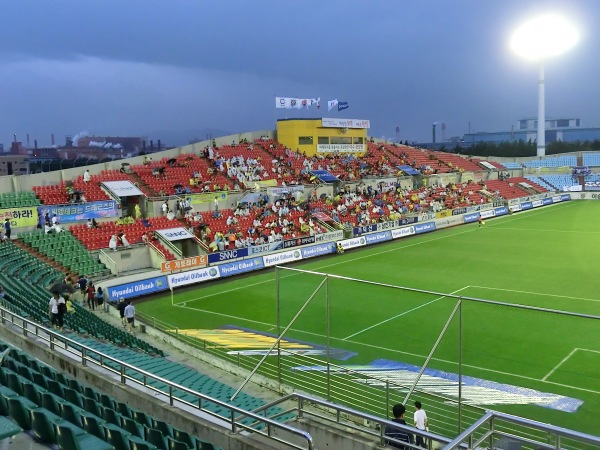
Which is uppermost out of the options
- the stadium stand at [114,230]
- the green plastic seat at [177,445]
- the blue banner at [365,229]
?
the green plastic seat at [177,445]

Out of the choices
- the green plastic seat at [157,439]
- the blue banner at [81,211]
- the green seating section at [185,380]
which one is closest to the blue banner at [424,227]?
the blue banner at [81,211]

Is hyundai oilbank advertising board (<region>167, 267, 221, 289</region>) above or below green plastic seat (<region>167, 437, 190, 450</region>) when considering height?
below

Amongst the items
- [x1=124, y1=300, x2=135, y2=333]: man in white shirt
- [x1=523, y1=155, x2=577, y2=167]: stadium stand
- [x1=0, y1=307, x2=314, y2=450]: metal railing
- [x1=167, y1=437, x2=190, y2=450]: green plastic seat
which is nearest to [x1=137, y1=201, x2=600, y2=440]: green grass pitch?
[x1=124, y1=300, x2=135, y2=333]: man in white shirt

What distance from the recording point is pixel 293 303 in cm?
2556

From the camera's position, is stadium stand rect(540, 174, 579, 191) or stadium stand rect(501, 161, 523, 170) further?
stadium stand rect(501, 161, 523, 170)

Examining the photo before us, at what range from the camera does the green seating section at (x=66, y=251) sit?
2895 centimetres

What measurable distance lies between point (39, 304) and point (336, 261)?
22552 mm

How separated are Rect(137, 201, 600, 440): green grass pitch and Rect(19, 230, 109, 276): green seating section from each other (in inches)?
148

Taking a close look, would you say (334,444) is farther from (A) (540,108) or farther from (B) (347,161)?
(A) (540,108)

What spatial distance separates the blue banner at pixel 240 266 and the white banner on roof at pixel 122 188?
9.70 m

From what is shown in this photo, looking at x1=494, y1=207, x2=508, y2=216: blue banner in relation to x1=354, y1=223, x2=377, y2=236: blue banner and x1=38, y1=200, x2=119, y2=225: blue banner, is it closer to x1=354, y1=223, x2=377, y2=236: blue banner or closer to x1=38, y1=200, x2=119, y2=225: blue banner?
x1=354, y1=223, x2=377, y2=236: blue banner

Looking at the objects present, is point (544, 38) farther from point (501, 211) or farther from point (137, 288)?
point (137, 288)

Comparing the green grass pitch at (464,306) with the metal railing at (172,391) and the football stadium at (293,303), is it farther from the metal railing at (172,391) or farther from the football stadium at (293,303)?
the metal railing at (172,391)

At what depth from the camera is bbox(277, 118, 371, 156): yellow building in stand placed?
60.0 metres
